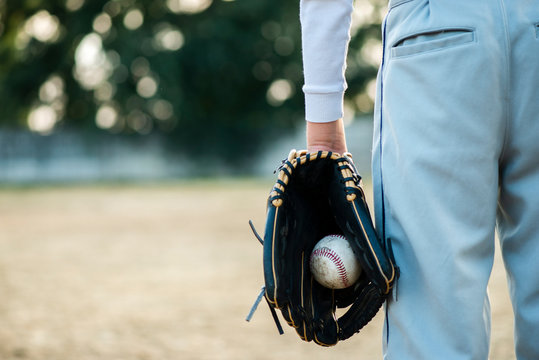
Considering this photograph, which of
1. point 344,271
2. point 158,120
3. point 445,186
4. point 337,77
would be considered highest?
point 337,77

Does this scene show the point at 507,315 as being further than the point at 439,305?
Yes

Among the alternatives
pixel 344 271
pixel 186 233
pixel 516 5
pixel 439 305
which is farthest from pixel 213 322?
pixel 186 233

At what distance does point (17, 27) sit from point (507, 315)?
73.1ft

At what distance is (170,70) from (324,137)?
18787 millimetres

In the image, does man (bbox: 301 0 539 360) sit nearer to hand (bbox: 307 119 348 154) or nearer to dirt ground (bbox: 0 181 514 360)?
hand (bbox: 307 119 348 154)

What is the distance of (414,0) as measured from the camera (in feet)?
4.01

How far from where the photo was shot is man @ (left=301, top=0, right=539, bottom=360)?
45.2 inches

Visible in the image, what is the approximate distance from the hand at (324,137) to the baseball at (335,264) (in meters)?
0.21

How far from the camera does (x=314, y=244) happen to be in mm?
1476

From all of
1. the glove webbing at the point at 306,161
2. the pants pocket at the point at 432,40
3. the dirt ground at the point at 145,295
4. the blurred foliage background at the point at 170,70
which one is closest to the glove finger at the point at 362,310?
the glove webbing at the point at 306,161

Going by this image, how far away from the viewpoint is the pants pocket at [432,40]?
3.79 feet

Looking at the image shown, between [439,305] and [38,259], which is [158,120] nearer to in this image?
[38,259]

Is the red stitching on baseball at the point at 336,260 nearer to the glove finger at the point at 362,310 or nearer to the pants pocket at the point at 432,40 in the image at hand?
the glove finger at the point at 362,310

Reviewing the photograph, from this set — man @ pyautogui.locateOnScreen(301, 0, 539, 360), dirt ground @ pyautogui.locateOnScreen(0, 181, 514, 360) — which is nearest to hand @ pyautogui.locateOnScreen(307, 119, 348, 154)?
man @ pyautogui.locateOnScreen(301, 0, 539, 360)
